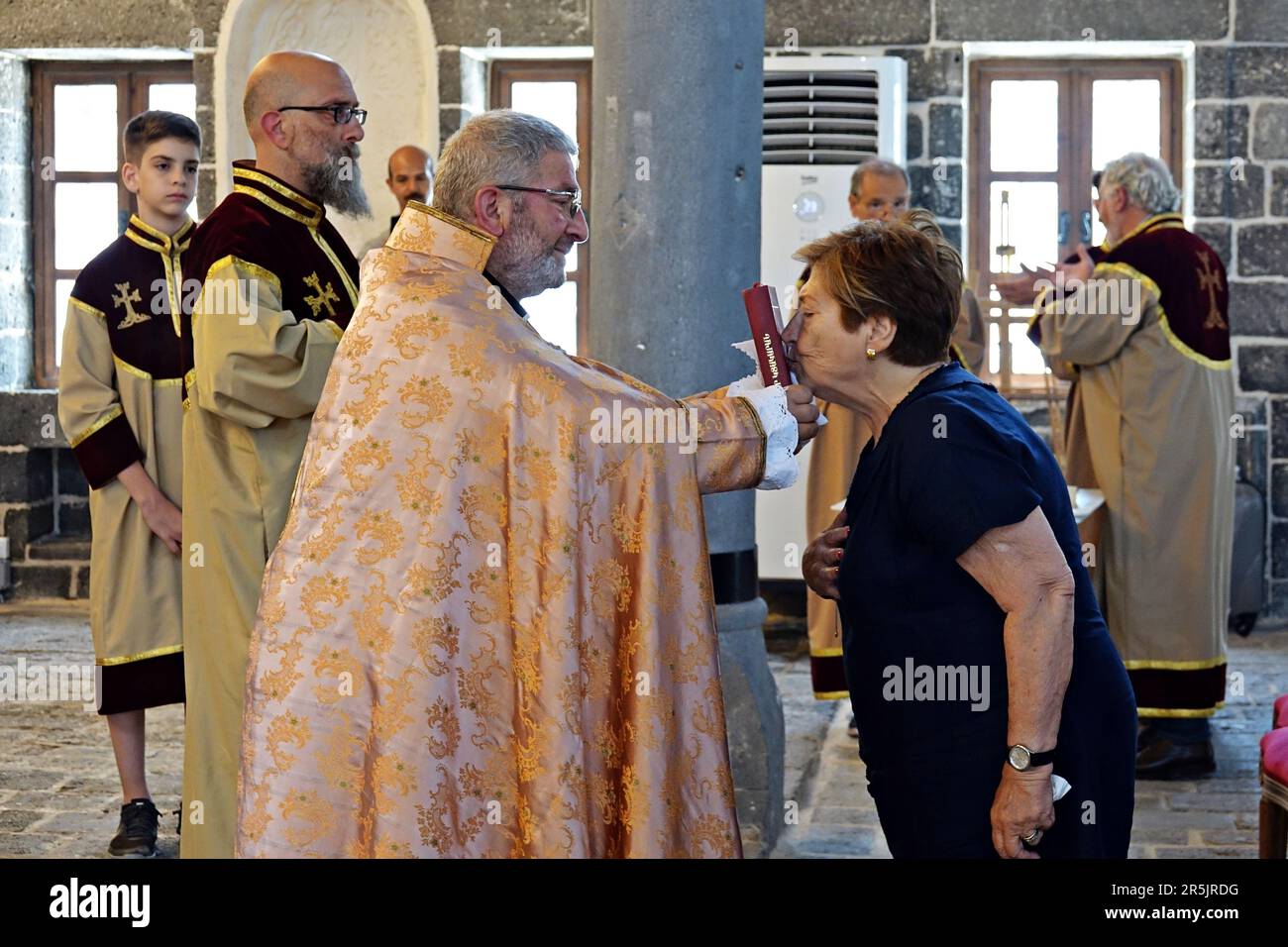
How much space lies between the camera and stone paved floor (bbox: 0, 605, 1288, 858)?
4.36 meters

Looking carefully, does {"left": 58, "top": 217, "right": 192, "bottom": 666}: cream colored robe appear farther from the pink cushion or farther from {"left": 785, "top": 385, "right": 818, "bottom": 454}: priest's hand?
the pink cushion

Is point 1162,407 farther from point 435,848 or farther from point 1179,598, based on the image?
point 435,848

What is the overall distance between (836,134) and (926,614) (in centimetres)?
507

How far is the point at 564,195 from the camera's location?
8.45 feet

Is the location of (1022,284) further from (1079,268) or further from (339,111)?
(339,111)

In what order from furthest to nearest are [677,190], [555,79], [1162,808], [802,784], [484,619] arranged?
[555,79], [802,784], [1162,808], [677,190], [484,619]

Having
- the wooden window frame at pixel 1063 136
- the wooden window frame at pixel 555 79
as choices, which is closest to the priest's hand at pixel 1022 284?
the wooden window frame at pixel 1063 136

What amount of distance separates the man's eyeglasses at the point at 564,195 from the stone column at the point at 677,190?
4.45 feet

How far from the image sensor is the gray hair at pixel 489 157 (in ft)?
8.34

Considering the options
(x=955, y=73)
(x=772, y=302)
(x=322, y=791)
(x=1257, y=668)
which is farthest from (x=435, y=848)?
(x=955, y=73)

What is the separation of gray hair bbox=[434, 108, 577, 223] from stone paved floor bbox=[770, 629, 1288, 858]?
2206mm

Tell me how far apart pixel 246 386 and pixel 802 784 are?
235 cm

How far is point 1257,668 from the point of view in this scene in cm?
651

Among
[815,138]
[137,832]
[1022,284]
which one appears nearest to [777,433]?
[137,832]
